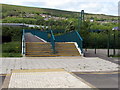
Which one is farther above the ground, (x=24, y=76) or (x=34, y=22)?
(x=34, y=22)

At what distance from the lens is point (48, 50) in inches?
760

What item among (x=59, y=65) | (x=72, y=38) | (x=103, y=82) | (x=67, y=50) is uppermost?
(x=72, y=38)

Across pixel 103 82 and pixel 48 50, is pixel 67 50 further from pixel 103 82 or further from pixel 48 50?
pixel 103 82

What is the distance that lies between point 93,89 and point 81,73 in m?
3.71

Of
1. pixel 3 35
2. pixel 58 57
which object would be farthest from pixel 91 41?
pixel 3 35

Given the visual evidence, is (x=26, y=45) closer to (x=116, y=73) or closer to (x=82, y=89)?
(x=116, y=73)

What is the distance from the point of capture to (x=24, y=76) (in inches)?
404

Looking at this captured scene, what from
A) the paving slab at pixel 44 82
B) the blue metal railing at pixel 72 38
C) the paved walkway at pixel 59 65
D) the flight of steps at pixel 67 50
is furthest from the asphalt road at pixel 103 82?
the blue metal railing at pixel 72 38

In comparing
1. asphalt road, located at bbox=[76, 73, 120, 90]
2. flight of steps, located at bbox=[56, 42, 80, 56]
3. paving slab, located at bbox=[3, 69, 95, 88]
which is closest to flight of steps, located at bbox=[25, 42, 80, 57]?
flight of steps, located at bbox=[56, 42, 80, 56]

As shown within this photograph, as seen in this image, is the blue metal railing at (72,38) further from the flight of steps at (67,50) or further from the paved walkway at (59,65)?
the paved walkway at (59,65)

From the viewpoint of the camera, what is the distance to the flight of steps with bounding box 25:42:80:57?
18.4 metres

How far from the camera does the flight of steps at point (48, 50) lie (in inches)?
723

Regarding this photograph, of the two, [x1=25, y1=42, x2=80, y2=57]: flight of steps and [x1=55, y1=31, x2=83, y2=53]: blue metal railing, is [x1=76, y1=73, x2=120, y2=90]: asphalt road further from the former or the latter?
[x1=55, y1=31, x2=83, y2=53]: blue metal railing

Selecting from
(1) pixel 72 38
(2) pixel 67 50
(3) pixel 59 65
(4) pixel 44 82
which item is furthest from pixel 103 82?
(1) pixel 72 38
